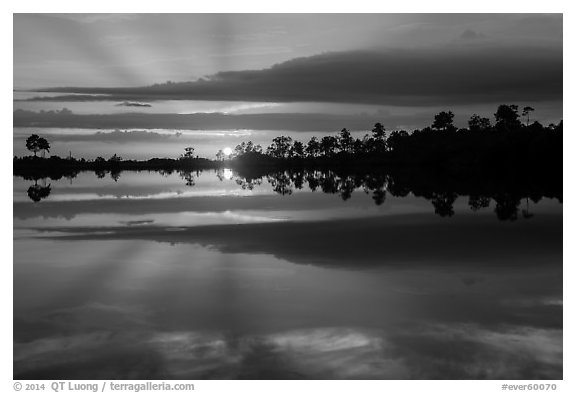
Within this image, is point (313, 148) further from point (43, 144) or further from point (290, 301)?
point (290, 301)

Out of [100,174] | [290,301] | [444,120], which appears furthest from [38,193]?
[444,120]

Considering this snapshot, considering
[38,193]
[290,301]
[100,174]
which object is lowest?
[290,301]

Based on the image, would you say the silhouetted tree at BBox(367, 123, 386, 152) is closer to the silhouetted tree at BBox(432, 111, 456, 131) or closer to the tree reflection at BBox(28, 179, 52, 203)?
the silhouetted tree at BBox(432, 111, 456, 131)

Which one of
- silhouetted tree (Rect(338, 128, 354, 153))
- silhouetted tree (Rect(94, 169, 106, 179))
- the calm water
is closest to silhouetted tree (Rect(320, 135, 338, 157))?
silhouetted tree (Rect(338, 128, 354, 153))

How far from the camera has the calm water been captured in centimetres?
891

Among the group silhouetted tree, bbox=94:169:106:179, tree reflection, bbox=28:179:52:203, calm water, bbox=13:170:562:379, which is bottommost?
calm water, bbox=13:170:562:379

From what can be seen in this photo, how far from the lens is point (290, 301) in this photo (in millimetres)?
11953

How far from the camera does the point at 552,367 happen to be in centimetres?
882

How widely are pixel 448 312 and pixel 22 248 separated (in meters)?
12.6

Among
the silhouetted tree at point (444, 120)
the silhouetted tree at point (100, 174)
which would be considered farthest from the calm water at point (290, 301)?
the silhouetted tree at point (444, 120)

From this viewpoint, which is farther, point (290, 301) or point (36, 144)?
point (36, 144)

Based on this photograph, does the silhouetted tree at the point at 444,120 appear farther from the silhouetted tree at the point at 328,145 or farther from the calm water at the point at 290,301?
the calm water at the point at 290,301

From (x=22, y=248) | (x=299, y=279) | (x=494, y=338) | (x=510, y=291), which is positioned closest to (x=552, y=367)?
(x=494, y=338)

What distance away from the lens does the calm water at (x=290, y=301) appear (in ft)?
29.2
